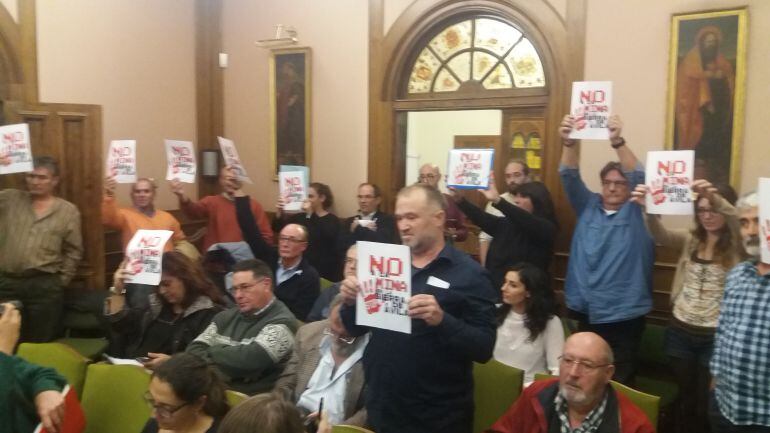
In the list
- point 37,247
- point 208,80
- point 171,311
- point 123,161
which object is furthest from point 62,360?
point 208,80

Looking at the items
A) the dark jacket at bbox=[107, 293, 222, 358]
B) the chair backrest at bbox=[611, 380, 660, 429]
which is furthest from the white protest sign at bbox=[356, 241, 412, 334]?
the dark jacket at bbox=[107, 293, 222, 358]

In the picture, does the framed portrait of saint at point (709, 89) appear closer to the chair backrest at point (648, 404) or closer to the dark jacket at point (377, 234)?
the dark jacket at point (377, 234)

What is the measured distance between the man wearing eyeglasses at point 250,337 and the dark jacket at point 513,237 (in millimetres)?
1518

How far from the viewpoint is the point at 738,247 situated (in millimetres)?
3377

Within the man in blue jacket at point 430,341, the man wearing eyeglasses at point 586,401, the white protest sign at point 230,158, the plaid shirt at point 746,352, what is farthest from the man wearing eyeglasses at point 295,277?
the plaid shirt at point 746,352

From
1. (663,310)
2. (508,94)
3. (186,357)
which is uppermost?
(508,94)

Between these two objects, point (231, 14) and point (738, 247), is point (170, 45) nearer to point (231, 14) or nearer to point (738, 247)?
point (231, 14)

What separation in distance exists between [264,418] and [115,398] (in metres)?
1.57

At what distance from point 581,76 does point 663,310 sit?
1.87 metres

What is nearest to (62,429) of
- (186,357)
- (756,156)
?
(186,357)

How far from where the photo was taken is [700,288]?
348cm

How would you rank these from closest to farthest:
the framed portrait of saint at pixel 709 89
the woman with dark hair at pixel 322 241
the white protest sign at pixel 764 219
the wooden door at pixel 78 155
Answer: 1. the white protest sign at pixel 764 219
2. the framed portrait of saint at pixel 709 89
3. the wooden door at pixel 78 155
4. the woman with dark hair at pixel 322 241

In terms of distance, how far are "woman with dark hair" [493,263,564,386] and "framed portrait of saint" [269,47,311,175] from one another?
3763mm

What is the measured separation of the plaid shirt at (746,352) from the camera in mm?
2539
